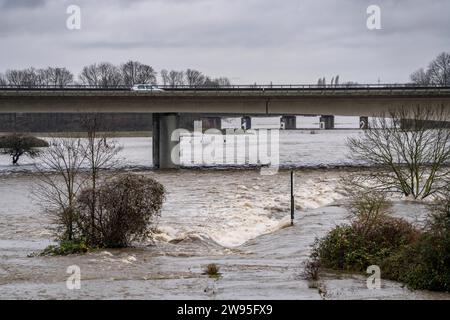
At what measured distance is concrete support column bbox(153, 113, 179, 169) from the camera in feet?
232

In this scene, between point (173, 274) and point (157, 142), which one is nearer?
point (173, 274)

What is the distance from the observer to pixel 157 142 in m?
72.5

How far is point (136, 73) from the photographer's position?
5999 inches

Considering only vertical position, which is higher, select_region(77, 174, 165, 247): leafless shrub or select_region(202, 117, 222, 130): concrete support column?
select_region(202, 117, 222, 130): concrete support column

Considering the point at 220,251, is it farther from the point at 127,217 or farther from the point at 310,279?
Result: the point at 310,279

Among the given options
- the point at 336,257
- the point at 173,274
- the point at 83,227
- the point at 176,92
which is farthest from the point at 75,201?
the point at 176,92

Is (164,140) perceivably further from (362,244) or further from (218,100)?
(362,244)

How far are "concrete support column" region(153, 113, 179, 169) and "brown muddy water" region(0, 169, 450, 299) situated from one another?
2050 cm

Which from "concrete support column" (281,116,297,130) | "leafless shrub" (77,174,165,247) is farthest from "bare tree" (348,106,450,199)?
"concrete support column" (281,116,297,130)

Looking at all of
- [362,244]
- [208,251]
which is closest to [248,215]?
[208,251]

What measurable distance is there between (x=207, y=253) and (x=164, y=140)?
157 ft

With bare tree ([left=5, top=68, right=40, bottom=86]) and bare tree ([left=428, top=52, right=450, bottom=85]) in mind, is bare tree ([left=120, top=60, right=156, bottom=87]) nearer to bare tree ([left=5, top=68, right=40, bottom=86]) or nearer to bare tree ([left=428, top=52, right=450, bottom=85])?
bare tree ([left=5, top=68, right=40, bottom=86])

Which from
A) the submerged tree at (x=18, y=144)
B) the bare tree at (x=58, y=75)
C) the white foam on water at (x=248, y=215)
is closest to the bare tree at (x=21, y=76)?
the bare tree at (x=58, y=75)
